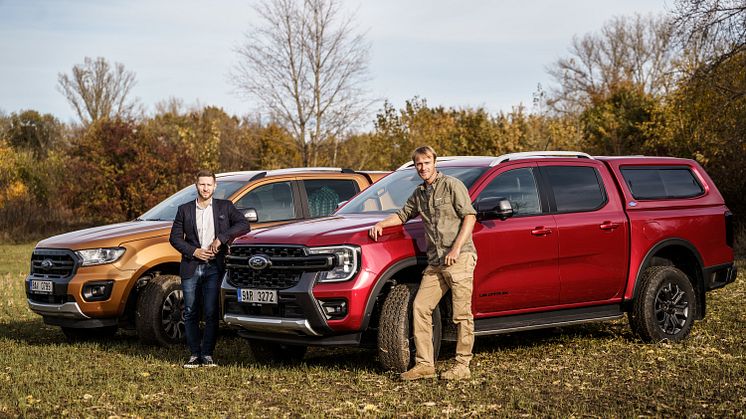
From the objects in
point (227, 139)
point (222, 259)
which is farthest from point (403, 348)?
point (227, 139)

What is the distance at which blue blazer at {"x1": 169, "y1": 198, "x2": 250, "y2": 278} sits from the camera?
834cm

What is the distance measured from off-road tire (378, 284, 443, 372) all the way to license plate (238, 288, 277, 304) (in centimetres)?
93

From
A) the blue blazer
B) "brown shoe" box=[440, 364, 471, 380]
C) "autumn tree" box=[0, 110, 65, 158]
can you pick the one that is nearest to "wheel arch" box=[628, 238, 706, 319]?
"brown shoe" box=[440, 364, 471, 380]

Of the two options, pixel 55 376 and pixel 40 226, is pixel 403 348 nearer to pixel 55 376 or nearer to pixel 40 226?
pixel 55 376

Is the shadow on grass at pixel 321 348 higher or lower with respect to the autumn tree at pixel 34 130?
lower

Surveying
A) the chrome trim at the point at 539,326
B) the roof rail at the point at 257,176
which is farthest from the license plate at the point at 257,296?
the roof rail at the point at 257,176

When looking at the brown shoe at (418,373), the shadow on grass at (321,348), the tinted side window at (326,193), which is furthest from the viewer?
the tinted side window at (326,193)

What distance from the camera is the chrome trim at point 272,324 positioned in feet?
23.8

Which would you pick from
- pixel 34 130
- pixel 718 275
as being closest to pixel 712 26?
pixel 718 275

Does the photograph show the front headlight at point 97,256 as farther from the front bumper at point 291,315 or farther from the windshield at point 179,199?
the front bumper at point 291,315

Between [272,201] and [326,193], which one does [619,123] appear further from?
[272,201]

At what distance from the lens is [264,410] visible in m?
6.37

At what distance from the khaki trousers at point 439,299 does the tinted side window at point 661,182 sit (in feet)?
8.56

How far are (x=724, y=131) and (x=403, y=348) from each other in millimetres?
19828
